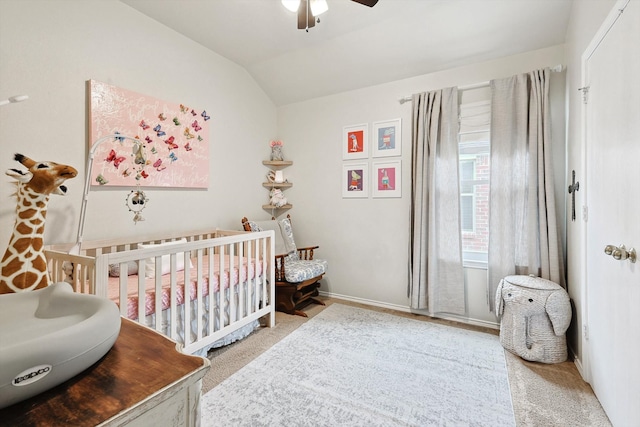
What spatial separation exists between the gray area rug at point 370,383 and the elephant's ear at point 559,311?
430 mm

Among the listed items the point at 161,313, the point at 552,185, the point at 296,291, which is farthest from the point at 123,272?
the point at 552,185

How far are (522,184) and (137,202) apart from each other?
119 inches

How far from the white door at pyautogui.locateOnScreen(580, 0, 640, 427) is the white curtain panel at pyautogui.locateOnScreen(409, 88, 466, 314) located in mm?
999

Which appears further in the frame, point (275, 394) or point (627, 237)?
point (275, 394)

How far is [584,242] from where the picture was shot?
6.14ft

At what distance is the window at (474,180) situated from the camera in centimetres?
270

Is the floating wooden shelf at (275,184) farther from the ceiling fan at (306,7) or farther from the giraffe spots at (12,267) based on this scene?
the giraffe spots at (12,267)

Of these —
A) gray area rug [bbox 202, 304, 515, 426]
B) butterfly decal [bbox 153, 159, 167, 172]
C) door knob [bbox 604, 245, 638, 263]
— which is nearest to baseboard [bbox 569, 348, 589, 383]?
gray area rug [bbox 202, 304, 515, 426]

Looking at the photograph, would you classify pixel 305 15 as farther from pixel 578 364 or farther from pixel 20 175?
pixel 578 364

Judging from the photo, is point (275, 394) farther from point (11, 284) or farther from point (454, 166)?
point (454, 166)

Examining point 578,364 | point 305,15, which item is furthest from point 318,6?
point 578,364

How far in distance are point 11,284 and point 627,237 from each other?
2.63m

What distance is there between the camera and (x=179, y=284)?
6.57 ft

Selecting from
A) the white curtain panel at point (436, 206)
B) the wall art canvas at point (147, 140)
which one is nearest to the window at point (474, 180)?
the white curtain panel at point (436, 206)
